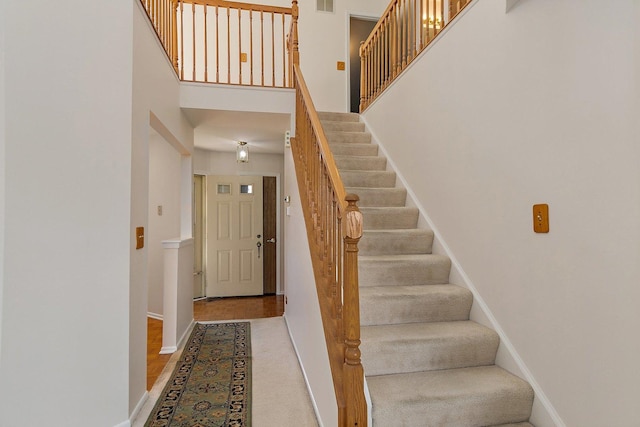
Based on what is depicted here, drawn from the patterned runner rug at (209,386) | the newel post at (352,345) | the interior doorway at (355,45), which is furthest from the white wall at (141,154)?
the interior doorway at (355,45)

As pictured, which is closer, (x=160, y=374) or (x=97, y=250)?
(x=97, y=250)

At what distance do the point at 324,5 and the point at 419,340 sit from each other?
16.6ft

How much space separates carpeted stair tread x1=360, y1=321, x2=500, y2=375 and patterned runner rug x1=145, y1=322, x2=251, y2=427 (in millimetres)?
930

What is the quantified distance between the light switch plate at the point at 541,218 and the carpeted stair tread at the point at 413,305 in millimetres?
694

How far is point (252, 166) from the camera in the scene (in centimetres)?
591

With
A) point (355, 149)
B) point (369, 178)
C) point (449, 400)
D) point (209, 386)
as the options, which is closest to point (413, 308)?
point (449, 400)

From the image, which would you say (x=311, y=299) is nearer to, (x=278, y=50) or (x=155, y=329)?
(x=155, y=329)

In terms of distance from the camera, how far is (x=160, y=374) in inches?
108

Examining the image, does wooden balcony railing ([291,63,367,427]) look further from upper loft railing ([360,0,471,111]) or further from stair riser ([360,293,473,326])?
upper loft railing ([360,0,471,111])

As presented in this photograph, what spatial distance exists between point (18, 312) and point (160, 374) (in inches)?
52.9

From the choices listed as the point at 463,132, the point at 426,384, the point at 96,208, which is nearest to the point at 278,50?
the point at 463,132

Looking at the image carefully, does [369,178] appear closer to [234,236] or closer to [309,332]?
[309,332]

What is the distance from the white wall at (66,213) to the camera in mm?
1685

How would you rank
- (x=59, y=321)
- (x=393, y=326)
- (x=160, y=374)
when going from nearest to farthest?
(x=59, y=321) → (x=393, y=326) → (x=160, y=374)
